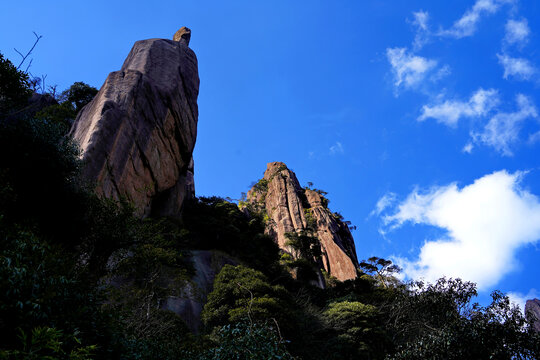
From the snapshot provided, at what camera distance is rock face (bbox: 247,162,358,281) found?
1831 inches

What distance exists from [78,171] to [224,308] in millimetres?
10776

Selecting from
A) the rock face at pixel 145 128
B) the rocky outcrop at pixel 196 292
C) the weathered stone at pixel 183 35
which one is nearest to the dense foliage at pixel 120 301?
the rocky outcrop at pixel 196 292

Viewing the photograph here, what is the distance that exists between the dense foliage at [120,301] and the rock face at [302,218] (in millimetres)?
20194

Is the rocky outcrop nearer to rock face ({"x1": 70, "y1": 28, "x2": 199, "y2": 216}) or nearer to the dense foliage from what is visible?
the dense foliage

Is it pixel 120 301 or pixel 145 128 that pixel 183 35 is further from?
pixel 120 301

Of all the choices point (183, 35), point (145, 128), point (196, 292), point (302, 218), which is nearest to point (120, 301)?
point (196, 292)

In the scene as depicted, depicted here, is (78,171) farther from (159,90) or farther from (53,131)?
(159,90)

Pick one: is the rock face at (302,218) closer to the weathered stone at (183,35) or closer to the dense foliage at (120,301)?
the dense foliage at (120,301)

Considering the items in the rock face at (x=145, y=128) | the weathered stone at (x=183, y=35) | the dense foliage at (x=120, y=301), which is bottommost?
the dense foliage at (x=120, y=301)

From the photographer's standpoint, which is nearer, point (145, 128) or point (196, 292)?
point (196, 292)

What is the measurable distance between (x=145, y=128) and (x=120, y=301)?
41.5ft

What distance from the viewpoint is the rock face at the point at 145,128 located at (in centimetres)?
1905

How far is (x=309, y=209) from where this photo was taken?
2183 inches

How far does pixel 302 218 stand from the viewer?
5291cm
